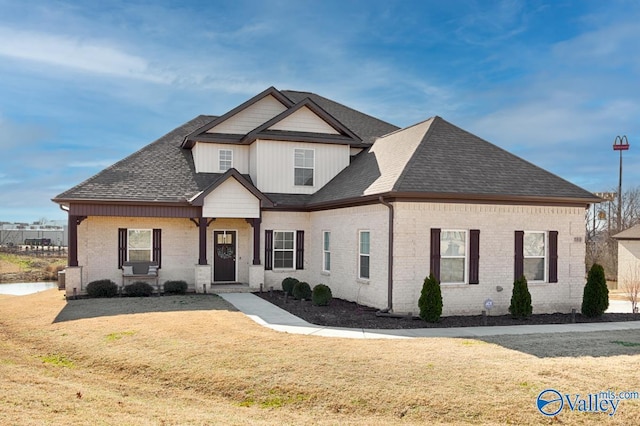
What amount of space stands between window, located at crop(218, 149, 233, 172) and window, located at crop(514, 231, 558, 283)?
39.5ft

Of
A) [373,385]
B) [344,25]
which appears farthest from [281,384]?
[344,25]

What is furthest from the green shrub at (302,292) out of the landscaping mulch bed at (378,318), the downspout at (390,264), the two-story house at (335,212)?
the downspout at (390,264)

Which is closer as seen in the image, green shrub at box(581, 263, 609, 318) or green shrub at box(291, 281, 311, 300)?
green shrub at box(581, 263, 609, 318)

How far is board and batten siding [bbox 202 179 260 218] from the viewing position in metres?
20.0

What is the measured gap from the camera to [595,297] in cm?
1592

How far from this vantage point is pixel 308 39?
18281 millimetres

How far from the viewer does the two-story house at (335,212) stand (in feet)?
50.9

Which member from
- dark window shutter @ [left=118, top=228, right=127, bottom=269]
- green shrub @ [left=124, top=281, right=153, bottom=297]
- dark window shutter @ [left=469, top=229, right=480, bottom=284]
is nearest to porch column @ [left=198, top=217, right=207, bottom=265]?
green shrub @ [left=124, top=281, right=153, bottom=297]

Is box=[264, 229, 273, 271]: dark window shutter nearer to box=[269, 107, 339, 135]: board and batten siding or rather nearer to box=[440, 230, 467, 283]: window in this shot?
box=[269, 107, 339, 135]: board and batten siding

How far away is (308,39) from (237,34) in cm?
236

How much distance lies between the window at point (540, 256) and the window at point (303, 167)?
Answer: 29.9ft

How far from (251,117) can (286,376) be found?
51.3ft

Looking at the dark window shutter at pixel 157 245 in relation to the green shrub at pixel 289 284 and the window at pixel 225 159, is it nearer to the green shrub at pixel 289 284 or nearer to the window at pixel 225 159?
the window at pixel 225 159

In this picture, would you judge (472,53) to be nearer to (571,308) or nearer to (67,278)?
(571,308)
